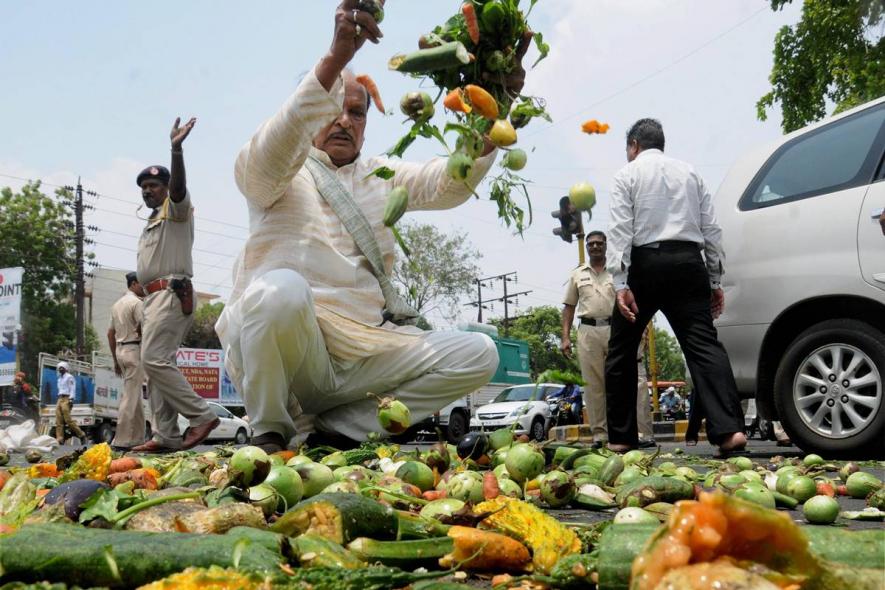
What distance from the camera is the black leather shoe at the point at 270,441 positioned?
14.1ft

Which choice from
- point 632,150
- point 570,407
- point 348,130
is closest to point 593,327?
point 632,150

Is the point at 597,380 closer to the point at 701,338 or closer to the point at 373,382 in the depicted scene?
Answer: the point at 701,338

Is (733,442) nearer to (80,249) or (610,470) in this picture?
(610,470)

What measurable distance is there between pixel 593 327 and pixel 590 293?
38 cm

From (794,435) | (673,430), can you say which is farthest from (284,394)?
(673,430)

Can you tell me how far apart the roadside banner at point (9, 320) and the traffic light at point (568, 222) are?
748 inches

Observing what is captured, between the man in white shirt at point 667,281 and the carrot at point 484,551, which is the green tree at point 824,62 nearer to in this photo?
the man in white shirt at point 667,281

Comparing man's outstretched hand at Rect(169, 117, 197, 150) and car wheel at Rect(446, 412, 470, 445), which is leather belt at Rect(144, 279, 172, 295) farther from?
car wheel at Rect(446, 412, 470, 445)

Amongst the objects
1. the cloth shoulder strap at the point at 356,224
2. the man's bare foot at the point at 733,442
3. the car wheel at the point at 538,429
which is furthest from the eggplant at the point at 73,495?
the car wheel at the point at 538,429

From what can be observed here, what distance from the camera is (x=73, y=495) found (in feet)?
7.40

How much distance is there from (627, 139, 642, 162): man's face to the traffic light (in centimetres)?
388

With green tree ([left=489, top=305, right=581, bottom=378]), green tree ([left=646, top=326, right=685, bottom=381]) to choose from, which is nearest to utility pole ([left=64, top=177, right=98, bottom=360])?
green tree ([left=489, top=305, right=581, bottom=378])

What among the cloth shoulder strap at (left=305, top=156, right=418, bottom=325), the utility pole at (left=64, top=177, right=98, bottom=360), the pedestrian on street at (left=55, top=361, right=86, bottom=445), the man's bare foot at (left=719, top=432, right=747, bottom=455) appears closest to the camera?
the cloth shoulder strap at (left=305, top=156, right=418, bottom=325)

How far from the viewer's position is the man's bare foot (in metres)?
5.21
